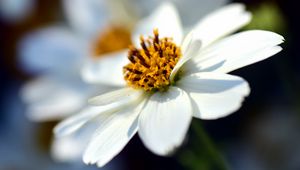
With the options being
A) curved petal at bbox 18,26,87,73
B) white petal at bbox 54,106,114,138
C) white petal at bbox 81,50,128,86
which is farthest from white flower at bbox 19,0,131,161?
white petal at bbox 54,106,114,138

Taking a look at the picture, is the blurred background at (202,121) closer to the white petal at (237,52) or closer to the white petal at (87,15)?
the white petal at (87,15)

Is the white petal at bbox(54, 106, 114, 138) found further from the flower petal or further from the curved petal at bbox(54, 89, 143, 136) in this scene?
the flower petal

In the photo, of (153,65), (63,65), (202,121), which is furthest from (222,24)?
(63,65)

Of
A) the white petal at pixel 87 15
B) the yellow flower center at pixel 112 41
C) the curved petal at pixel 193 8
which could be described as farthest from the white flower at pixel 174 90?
the white petal at pixel 87 15

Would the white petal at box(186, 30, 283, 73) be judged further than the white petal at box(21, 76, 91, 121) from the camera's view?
No

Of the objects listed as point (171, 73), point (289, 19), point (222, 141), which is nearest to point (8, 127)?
point (222, 141)

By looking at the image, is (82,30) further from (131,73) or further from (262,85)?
(131,73)

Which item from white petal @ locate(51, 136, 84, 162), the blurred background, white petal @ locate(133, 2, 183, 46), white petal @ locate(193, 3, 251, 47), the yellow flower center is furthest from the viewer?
the yellow flower center
